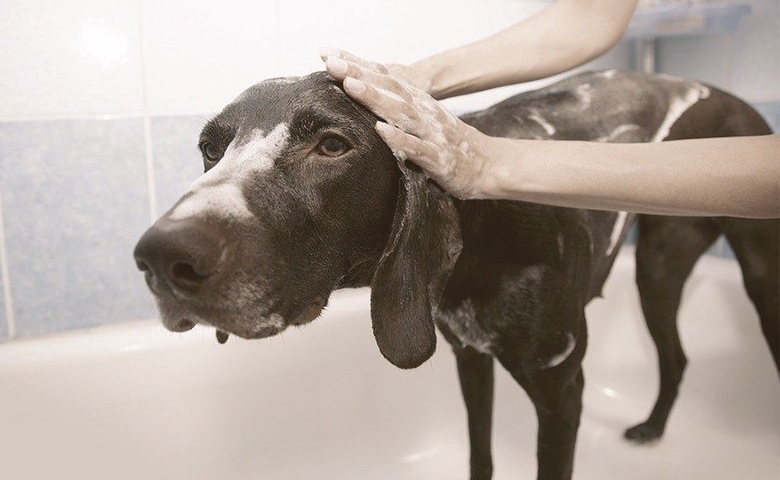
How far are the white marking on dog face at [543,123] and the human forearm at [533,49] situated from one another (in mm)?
138

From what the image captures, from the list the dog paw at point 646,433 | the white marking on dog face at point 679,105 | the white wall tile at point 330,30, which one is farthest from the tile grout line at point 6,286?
the dog paw at point 646,433

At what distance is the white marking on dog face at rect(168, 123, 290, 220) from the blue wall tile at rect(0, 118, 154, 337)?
2.80ft

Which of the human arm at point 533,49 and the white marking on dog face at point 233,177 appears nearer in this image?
the white marking on dog face at point 233,177

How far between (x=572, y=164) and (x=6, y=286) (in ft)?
4.23

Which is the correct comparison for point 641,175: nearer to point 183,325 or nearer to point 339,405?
point 183,325

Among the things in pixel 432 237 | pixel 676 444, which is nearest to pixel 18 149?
pixel 432 237

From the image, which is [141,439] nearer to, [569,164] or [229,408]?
[229,408]

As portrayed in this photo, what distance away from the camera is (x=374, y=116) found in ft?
3.07

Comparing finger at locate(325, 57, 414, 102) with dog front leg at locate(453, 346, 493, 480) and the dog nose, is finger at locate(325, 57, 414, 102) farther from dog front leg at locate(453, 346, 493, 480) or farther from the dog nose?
dog front leg at locate(453, 346, 493, 480)

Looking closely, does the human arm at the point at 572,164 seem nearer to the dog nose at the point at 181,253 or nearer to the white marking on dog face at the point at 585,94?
the dog nose at the point at 181,253

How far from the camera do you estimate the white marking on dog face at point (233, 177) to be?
793 mm

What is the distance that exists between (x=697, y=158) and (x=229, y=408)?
1125mm

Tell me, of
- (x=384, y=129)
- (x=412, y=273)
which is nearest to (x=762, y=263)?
(x=412, y=273)

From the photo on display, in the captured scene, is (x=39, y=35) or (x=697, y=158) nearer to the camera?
(x=697, y=158)
